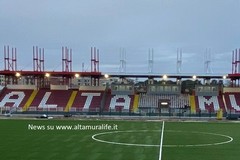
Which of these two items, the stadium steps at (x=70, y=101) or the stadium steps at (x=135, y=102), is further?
the stadium steps at (x=135, y=102)

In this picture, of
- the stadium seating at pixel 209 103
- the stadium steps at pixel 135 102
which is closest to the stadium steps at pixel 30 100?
the stadium steps at pixel 135 102

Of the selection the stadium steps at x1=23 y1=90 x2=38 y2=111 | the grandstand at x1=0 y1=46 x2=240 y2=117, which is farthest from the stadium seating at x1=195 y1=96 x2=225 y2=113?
the stadium steps at x1=23 y1=90 x2=38 y2=111

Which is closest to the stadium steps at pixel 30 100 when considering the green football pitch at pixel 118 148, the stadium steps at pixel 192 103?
the stadium steps at pixel 192 103

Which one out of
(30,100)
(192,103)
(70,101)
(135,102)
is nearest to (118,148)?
(135,102)

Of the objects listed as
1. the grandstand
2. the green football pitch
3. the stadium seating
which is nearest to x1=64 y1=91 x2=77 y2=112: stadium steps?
the grandstand

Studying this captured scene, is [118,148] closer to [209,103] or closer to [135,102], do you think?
[135,102]

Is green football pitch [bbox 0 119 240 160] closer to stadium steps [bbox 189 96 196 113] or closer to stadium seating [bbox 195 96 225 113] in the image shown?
stadium steps [bbox 189 96 196 113]

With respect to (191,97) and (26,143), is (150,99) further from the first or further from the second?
(26,143)

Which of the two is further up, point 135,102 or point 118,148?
point 135,102

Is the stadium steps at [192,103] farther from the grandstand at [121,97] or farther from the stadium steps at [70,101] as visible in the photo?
the stadium steps at [70,101]

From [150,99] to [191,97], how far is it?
24.6ft

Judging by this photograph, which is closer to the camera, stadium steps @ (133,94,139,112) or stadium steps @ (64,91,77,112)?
stadium steps @ (64,91,77,112)

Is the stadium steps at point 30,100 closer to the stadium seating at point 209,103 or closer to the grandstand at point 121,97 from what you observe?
the grandstand at point 121,97

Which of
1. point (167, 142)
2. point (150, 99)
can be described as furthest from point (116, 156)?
point (150, 99)
